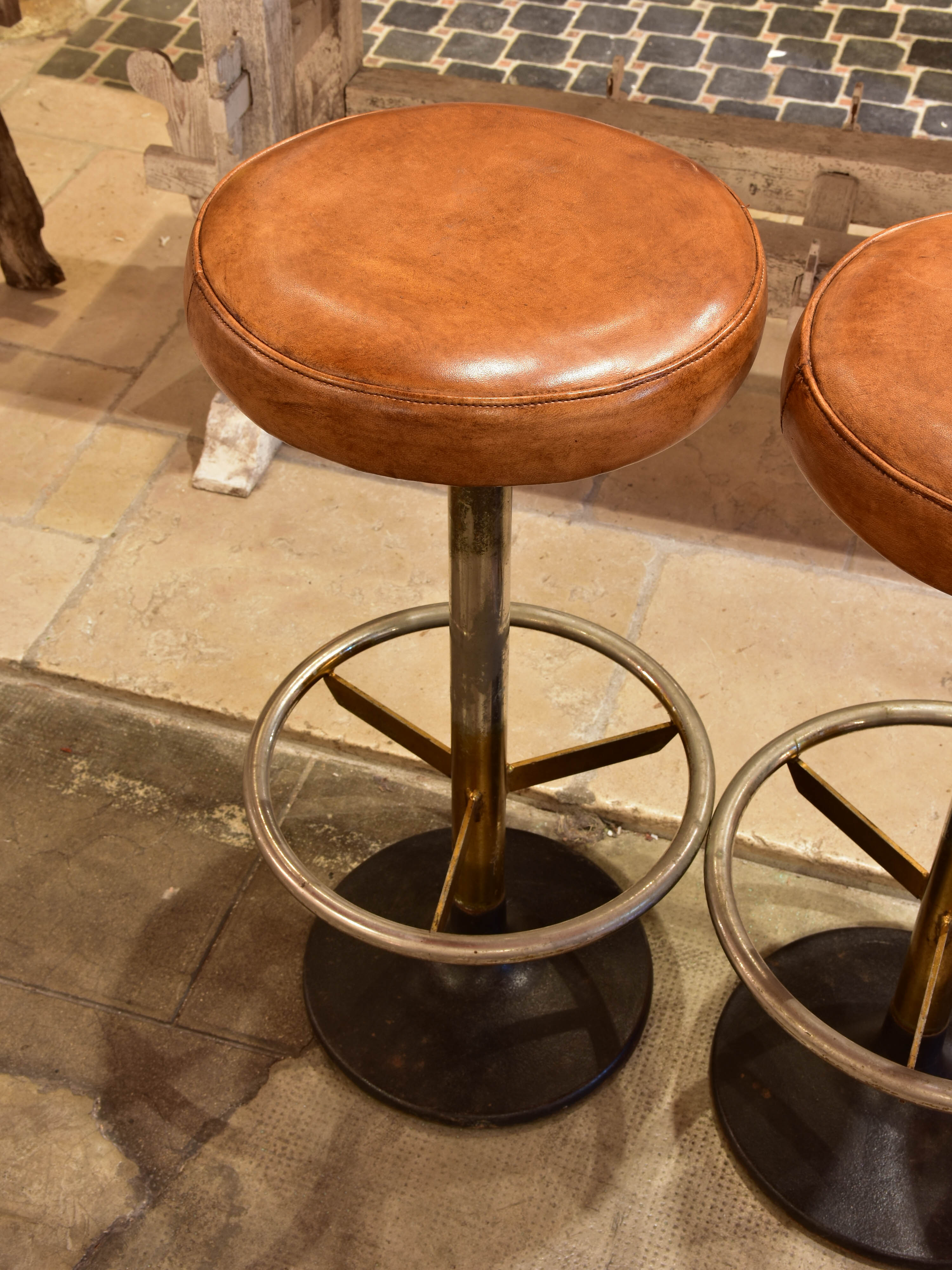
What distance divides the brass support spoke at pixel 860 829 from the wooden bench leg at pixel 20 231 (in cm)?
243

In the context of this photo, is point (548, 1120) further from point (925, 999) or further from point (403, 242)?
point (403, 242)

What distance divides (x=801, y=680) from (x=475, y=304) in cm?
139

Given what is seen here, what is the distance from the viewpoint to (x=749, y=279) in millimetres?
1109

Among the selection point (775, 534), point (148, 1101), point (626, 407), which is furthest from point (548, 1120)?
point (775, 534)

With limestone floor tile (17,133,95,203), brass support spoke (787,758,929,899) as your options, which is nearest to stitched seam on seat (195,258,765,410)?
brass support spoke (787,758,929,899)

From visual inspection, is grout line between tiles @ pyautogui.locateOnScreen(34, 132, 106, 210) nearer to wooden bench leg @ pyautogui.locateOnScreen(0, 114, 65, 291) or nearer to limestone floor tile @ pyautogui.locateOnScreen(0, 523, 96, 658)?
wooden bench leg @ pyautogui.locateOnScreen(0, 114, 65, 291)

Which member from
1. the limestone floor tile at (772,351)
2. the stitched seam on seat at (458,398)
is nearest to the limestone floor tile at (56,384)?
the limestone floor tile at (772,351)

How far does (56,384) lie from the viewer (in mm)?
2859

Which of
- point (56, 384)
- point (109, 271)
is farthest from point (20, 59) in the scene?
point (56, 384)

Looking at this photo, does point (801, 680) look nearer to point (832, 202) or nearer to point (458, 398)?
point (832, 202)

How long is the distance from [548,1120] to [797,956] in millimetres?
439

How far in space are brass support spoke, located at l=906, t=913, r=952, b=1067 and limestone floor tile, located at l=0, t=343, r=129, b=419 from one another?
2123 mm

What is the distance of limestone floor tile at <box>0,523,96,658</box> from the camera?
7.61 feet

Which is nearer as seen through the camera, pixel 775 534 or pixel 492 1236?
pixel 492 1236
